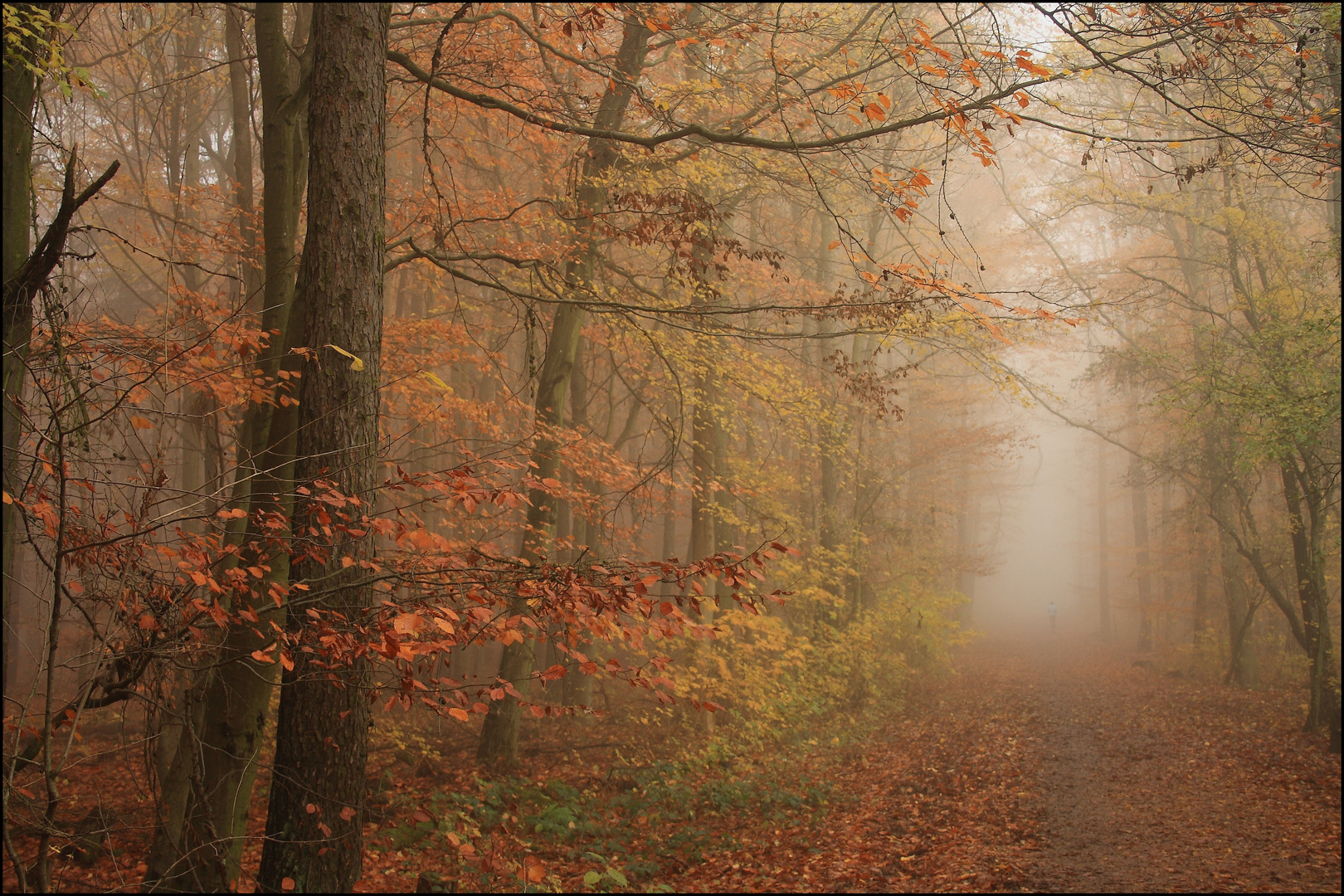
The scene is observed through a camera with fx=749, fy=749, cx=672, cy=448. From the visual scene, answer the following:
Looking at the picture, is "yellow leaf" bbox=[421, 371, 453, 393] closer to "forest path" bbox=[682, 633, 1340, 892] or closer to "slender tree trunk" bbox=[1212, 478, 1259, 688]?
"forest path" bbox=[682, 633, 1340, 892]

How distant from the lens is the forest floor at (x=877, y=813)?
6176 mm

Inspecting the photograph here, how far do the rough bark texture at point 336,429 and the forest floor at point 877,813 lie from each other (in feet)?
2.08

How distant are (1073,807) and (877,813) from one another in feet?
6.70

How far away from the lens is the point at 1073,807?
7.95 meters

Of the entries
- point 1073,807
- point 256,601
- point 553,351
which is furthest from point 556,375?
point 1073,807

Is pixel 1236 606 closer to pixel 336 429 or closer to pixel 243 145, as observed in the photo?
pixel 336 429

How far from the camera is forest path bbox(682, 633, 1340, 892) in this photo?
6.26 metres

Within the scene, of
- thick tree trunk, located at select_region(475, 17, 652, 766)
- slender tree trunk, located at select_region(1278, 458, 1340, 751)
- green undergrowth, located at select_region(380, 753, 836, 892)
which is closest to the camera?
green undergrowth, located at select_region(380, 753, 836, 892)

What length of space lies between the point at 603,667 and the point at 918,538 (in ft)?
57.8

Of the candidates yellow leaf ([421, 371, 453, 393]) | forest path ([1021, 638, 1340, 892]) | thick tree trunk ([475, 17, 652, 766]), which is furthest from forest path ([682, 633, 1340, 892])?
yellow leaf ([421, 371, 453, 393])

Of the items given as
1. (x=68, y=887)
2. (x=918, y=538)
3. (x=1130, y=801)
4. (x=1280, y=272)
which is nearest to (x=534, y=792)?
(x=68, y=887)

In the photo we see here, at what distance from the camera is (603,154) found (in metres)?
Result: 8.41

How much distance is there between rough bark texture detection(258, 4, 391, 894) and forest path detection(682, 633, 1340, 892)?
146 inches

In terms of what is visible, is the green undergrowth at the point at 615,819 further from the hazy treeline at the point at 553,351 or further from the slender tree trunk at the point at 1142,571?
the slender tree trunk at the point at 1142,571
